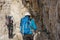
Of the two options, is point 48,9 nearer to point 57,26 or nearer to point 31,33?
point 57,26

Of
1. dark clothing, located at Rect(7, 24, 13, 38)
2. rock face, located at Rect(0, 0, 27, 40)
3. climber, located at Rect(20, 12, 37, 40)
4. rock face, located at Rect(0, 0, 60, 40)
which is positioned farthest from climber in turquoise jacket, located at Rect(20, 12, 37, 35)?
dark clothing, located at Rect(7, 24, 13, 38)

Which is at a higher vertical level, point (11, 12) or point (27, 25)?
point (11, 12)

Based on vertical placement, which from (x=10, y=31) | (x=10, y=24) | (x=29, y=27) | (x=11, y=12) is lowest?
(x=10, y=31)

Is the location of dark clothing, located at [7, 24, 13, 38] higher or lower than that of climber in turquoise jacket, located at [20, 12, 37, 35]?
lower

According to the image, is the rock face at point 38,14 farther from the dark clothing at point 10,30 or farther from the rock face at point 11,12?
the dark clothing at point 10,30

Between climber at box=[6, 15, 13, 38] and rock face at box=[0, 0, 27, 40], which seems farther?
rock face at box=[0, 0, 27, 40]

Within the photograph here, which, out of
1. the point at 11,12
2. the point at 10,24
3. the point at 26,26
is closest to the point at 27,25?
the point at 26,26

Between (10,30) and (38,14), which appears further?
(10,30)

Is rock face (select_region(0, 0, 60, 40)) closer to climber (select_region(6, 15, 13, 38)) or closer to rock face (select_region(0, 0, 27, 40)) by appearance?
rock face (select_region(0, 0, 27, 40))

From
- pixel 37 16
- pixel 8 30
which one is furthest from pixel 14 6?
pixel 37 16

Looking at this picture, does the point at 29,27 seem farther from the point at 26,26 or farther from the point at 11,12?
the point at 11,12

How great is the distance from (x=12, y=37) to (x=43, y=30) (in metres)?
1.72

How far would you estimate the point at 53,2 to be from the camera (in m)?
4.62

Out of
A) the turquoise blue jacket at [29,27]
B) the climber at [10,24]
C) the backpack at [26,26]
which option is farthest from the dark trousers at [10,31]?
the backpack at [26,26]
